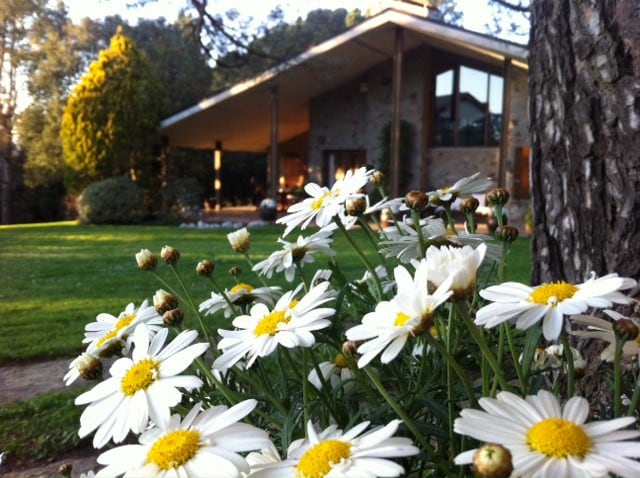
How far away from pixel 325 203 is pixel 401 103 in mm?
11181

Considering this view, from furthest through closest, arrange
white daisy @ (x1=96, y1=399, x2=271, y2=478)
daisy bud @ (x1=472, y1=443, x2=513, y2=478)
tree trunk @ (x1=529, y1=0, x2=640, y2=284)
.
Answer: tree trunk @ (x1=529, y1=0, x2=640, y2=284), white daisy @ (x1=96, y1=399, x2=271, y2=478), daisy bud @ (x1=472, y1=443, x2=513, y2=478)

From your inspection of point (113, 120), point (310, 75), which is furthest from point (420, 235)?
point (113, 120)

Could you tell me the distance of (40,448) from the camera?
1.90 m

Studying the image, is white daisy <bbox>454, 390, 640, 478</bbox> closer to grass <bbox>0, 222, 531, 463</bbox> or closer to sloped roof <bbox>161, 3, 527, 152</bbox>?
grass <bbox>0, 222, 531, 463</bbox>

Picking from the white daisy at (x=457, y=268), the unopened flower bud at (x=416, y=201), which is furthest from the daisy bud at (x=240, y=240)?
the white daisy at (x=457, y=268)

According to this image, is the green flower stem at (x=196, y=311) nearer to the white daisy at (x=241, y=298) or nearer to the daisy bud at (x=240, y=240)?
the white daisy at (x=241, y=298)

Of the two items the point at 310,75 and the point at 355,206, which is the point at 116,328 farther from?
the point at 310,75

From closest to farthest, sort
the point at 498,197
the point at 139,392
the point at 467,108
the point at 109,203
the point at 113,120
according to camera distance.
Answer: the point at 139,392 < the point at 498,197 < the point at 109,203 < the point at 113,120 < the point at 467,108

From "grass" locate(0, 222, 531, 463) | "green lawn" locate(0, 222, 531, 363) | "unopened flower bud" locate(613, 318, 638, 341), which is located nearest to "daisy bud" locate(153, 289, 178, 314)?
"unopened flower bud" locate(613, 318, 638, 341)

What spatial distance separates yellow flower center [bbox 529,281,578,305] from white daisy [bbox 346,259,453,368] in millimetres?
120

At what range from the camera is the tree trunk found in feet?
4.32

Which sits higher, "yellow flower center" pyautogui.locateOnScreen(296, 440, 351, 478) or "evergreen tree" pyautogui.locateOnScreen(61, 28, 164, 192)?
"evergreen tree" pyautogui.locateOnScreen(61, 28, 164, 192)

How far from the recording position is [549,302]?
1.81 feet

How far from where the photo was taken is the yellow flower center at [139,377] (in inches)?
23.1
